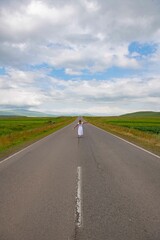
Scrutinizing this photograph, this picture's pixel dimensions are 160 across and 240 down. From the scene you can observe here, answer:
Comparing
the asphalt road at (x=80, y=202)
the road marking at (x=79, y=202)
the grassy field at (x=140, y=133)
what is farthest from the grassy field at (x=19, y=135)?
the grassy field at (x=140, y=133)

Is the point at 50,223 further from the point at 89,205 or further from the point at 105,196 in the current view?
the point at 105,196

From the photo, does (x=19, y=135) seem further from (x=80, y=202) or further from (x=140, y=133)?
(x=80, y=202)

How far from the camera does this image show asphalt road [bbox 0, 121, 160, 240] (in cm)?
398

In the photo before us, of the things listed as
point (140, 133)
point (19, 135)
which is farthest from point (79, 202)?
point (140, 133)

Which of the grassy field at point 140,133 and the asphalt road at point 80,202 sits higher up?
the asphalt road at point 80,202

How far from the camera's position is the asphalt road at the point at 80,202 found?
3.98 m

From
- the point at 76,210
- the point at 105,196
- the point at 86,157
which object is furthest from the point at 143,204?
the point at 86,157

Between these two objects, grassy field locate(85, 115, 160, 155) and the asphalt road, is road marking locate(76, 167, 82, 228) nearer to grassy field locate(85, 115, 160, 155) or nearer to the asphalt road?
the asphalt road

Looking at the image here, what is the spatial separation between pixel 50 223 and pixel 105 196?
179cm

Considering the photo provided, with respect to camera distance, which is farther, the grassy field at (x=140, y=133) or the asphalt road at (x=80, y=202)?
the grassy field at (x=140, y=133)

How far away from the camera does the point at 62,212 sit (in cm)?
473

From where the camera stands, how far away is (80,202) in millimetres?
5270

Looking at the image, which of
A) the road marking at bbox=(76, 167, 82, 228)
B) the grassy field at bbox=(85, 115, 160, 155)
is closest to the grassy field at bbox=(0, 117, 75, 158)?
the road marking at bbox=(76, 167, 82, 228)

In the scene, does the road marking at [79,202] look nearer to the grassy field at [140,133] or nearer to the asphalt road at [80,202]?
the asphalt road at [80,202]
